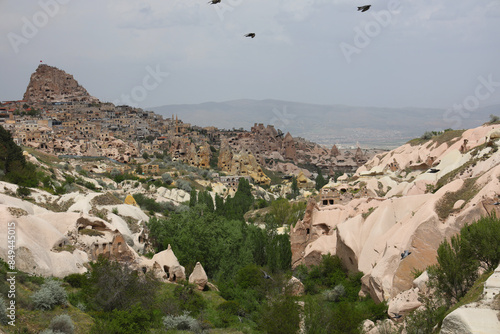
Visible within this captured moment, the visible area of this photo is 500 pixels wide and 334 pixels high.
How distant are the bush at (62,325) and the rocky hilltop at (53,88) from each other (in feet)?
498

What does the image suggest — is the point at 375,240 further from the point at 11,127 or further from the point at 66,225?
the point at 11,127

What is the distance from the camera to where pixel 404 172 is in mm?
62656

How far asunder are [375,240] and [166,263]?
11233 millimetres

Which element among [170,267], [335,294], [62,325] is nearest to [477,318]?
[62,325]

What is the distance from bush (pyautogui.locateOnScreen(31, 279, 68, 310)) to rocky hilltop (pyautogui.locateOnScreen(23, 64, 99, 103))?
150m

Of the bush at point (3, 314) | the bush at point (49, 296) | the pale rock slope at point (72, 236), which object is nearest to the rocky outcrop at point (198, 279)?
the pale rock slope at point (72, 236)

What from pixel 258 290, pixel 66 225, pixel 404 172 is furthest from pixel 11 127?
pixel 258 290

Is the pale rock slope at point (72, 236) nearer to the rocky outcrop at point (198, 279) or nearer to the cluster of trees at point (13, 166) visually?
the rocky outcrop at point (198, 279)

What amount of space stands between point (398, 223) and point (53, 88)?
523 ft

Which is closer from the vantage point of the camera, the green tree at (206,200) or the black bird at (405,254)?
the black bird at (405,254)

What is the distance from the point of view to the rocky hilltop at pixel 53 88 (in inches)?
6378

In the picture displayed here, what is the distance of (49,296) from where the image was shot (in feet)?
58.0

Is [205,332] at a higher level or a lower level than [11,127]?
lower

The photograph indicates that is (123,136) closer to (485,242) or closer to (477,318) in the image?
(485,242)
